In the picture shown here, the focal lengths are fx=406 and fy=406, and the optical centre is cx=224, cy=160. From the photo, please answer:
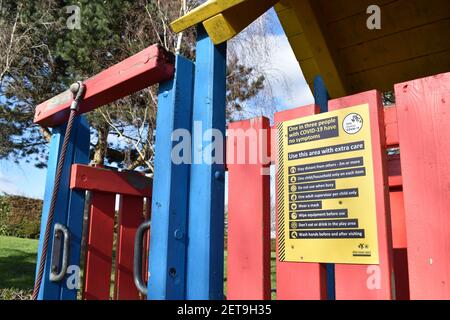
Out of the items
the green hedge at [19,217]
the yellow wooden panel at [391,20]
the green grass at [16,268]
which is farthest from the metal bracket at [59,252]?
the green hedge at [19,217]

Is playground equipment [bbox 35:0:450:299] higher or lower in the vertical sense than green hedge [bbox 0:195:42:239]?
lower

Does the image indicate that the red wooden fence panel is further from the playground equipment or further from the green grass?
the green grass

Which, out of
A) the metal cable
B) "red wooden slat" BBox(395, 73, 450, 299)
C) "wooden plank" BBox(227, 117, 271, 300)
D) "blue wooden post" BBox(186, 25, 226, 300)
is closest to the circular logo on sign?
"red wooden slat" BBox(395, 73, 450, 299)

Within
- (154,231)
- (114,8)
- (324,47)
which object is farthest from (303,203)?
(114,8)

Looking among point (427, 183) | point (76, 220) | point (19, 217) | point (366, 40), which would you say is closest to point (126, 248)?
point (76, 220)

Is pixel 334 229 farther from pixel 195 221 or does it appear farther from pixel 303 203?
pixel 195 221

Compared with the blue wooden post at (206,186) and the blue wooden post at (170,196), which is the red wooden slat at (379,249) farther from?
the blue wooden post at (170,196)

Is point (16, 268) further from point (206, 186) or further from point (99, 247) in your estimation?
→ point (206, 186)

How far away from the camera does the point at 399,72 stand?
8.20 feet

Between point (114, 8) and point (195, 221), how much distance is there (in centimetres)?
1072

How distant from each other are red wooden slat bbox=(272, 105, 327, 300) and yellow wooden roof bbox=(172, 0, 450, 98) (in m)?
1.12

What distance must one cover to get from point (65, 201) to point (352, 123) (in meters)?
1.53

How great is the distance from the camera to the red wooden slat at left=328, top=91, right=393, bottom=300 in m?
1.15

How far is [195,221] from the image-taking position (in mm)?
1483
